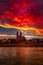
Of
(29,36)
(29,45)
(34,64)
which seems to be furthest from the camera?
(29,45)

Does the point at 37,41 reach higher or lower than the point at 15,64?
higher

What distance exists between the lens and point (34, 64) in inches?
508

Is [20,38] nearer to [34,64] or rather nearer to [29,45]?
[29,45]

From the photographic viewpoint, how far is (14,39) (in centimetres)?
3184

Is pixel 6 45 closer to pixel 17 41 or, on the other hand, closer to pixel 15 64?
pixel 17 41

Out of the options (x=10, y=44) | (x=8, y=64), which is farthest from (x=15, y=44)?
(x=8, y=64)

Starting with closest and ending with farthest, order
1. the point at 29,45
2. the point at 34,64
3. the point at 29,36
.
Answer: the point at 34,64
the point at 29,36
the point at 29,45

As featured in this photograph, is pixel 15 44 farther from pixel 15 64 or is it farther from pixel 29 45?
pixel 15 64

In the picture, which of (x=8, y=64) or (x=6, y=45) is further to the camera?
(x=6, y=45)

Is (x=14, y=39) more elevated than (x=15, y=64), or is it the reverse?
(x=14, y=39)

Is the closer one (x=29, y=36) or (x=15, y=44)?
(x=29, y=36)

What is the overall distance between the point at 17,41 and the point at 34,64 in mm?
19248

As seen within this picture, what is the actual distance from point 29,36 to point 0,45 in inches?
225

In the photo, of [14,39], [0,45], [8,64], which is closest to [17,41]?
[14,39]
